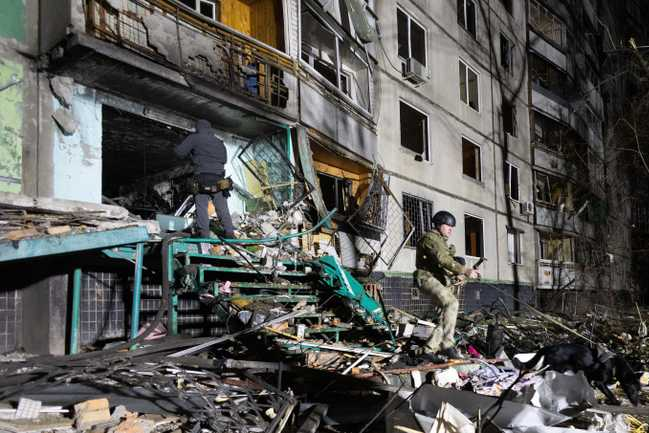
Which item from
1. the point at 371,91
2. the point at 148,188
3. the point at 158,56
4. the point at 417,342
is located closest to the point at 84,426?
A: the point at 417,342

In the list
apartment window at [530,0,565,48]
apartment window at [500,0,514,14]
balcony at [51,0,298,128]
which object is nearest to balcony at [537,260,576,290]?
apartment window at [530,0,565,48]

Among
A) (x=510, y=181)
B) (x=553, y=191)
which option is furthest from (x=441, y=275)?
(x=553, y=191)

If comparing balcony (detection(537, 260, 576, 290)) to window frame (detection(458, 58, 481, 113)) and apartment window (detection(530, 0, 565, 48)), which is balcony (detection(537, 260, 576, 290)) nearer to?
window frame (detection(458, 58, 481, 113))

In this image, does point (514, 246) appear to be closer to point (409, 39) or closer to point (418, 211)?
point (418, 211)

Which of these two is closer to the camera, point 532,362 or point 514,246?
point 532,362

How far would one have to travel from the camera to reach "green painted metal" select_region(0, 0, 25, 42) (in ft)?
24.5

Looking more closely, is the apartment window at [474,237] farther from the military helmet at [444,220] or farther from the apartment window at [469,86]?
the military helmet at [444,220]

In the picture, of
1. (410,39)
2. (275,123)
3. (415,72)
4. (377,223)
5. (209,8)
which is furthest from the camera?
(410,39)

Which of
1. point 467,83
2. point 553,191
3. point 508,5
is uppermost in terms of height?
point 508,5

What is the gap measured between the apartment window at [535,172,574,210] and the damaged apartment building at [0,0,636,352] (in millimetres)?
2504

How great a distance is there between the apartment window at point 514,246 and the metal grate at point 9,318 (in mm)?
17382

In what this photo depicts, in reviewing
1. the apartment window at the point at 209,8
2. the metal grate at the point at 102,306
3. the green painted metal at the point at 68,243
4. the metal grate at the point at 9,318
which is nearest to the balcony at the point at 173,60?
the apartment window at the point at 209,8

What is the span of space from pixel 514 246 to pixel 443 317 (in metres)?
15.6

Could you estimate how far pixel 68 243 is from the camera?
5297 millimetres
